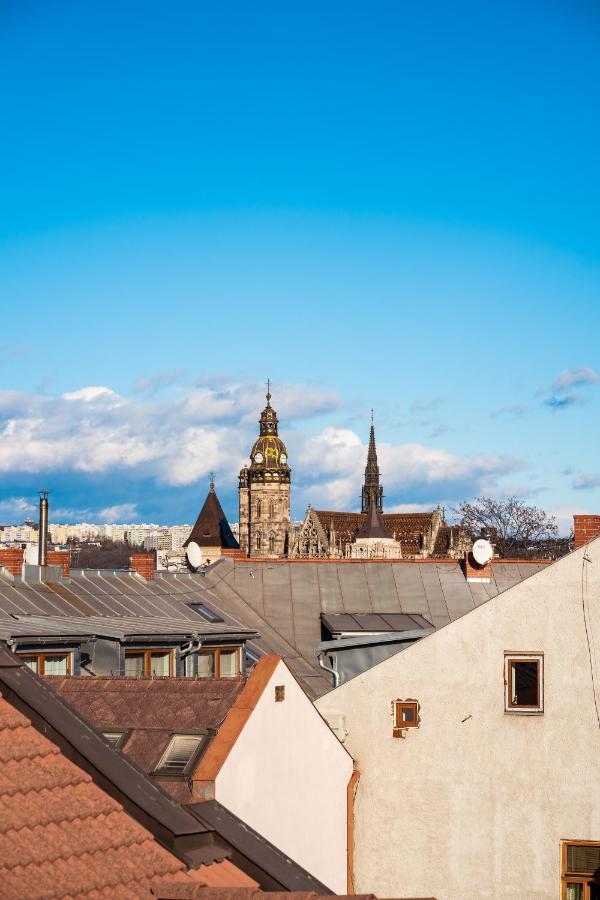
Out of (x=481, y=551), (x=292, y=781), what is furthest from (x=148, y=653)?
(x=481, y=551)

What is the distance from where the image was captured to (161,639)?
22.2 meters

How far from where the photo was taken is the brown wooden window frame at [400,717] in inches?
705

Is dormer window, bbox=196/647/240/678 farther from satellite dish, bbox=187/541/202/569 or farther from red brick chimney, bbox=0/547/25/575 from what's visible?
satellite dish, bbox=187/541/202/569

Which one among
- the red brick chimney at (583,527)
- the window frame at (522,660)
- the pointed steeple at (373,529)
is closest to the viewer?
the window frame at (522,660)

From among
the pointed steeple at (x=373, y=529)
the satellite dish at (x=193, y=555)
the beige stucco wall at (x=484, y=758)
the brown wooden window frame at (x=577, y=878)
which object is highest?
the pointed steeple at (x=373, y=529)

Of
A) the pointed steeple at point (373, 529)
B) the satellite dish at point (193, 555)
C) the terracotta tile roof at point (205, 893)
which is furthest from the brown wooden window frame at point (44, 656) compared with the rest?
the pointed steeple at point (373, 529)

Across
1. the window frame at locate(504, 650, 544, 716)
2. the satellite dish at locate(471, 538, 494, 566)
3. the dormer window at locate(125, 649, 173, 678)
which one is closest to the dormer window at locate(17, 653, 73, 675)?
the dormer window at locate(125, 649, 173, 678)

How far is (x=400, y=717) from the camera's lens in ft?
58.9

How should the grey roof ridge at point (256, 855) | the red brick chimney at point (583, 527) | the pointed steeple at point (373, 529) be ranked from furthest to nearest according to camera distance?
the pointed steeple at point (373, 529) → the red brick chimney at point (583, 527) → the grey roof ridge at point (256, 855)

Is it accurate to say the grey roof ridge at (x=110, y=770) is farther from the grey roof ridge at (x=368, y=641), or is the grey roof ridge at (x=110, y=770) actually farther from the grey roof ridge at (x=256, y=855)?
the grey roof ridge at (x=368, y=641)

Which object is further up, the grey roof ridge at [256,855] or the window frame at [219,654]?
the window frame at [219,654]

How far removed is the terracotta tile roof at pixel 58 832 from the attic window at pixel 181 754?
3586 mm

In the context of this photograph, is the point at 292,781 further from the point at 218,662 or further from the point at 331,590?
the point at 331,590

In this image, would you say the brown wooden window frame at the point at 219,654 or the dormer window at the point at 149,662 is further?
the brown wooden window frame at the point at 219,654
